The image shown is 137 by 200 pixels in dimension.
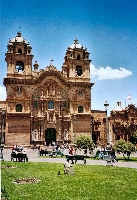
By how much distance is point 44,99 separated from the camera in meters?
49.6

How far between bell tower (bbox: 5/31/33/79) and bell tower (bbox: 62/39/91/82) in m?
7.12

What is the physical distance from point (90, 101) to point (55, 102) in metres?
6.64

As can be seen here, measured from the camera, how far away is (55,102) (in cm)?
5006

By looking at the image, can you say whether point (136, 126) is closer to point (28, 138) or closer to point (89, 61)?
point (89, 61)

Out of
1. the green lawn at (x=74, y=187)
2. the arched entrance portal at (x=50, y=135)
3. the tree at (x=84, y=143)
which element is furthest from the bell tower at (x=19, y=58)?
the green lawn at (x=74, y=187)

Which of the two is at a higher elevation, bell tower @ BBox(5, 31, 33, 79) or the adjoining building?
bell tower @ BBox(5, 31, 33, 79)

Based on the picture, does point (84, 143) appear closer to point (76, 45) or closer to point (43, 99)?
point (43, 99)

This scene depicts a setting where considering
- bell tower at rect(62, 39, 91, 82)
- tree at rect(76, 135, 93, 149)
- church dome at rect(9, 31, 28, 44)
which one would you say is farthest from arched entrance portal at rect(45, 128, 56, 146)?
tree at rect(76, 135, 93, 149)

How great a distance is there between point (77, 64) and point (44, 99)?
9.39 meters

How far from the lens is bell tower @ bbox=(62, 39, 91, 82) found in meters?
51.8

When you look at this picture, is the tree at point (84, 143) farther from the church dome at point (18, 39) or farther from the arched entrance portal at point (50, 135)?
the church dome at point (18, 39)

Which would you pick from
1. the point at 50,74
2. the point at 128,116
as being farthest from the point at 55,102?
the point at 128,116

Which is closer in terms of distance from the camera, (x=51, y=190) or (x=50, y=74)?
(x=51, y=190)

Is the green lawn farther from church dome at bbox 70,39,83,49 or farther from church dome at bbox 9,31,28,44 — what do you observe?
church dome at bbox 70,39,83,49
